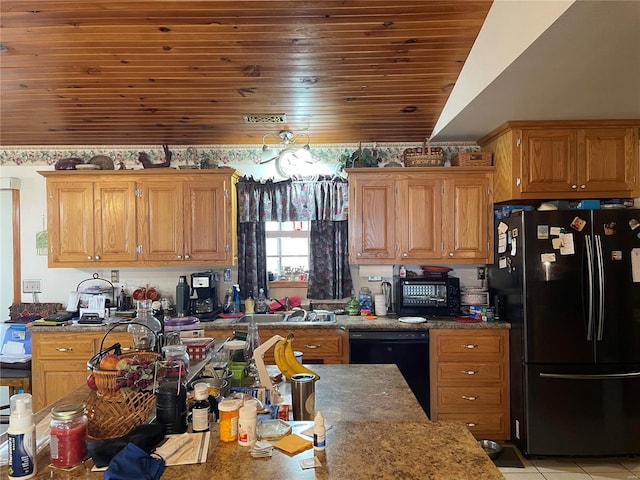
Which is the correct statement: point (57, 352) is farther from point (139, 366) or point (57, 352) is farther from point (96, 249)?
point (139, 366)

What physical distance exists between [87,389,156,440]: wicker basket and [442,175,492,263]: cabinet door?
3003 mm

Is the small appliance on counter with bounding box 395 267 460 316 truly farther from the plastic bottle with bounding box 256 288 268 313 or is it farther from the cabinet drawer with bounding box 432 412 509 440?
the plastic bottle with bounding box 256 288 268 313

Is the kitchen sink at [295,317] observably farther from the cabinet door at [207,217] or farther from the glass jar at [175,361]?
the glass jar at [175,361]

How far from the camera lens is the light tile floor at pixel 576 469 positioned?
302 cm

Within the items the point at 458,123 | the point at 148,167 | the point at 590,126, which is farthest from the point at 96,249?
the point at 590,126

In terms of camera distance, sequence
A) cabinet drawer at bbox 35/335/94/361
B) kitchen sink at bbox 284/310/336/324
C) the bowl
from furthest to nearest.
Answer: kitchen sink at bbox 284/310/336/324 < cabinet drawer at bbox 35/335/94/361 < the bowl

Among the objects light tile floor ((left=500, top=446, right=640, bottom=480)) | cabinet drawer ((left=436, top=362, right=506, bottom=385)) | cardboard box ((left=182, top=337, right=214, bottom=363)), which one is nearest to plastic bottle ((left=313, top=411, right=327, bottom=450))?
cardboard box ((left=182, top=337, right=214, bottom=363))

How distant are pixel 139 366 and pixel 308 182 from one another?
2.92m

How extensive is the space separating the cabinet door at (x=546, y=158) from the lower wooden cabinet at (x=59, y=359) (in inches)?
137

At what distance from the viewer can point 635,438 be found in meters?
3.19

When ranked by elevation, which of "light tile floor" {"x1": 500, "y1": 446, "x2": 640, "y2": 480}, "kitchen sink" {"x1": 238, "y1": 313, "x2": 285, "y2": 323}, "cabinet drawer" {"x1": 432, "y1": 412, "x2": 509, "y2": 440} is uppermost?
"kitchen sink" {"x1": 238, "y1": 313, "x2": 285, "y2": 323}

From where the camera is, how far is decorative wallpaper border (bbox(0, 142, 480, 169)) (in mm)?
4293

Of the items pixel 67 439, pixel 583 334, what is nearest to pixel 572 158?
pixel 583 334

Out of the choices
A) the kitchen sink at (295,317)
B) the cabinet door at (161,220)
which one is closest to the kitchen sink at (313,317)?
the kitchen sink at (295,317)
